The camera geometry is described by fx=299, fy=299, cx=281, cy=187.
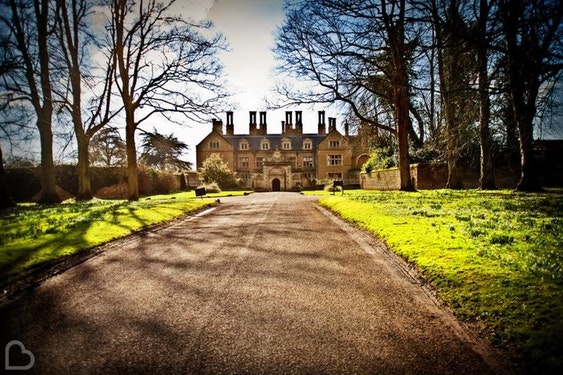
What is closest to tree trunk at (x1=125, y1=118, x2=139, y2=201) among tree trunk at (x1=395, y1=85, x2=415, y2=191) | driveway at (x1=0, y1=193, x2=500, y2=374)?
driveway at (x1=0, y1=193, x2=500, y2=374)

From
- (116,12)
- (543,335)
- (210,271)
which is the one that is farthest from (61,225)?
(116,12)

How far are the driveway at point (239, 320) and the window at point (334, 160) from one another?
5964 centimetres

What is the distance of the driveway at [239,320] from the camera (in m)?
2.72

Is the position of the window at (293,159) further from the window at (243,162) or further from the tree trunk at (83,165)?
the tree trunk at (83,165)

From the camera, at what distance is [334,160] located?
64812mm

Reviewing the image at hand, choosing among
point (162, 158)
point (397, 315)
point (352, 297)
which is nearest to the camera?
point (397, 315)

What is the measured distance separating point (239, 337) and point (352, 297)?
172 cm

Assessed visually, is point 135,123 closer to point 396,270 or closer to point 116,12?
point 116,12

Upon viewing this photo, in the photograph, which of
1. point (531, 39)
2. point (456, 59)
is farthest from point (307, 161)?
point (531, 39)

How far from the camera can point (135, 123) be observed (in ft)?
65.8

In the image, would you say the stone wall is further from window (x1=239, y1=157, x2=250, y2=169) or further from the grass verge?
window (x1=239, y1=157, x2=250, y2=169)

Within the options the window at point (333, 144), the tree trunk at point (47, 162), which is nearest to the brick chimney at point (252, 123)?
the window at point (333, 144)

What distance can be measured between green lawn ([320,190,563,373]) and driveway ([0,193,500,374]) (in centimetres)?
29

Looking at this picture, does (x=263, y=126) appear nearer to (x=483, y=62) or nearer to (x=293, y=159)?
(x=293, y=159)
